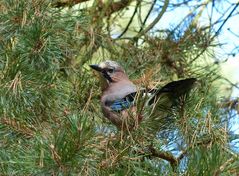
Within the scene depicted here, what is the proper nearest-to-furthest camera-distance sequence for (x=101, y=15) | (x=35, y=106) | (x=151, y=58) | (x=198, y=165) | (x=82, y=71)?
(x=198, y=165)
(x=35, y=106)
(x=82, y=71)
(x=151, y=58)
(x=101, y=15)

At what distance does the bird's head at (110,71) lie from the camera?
2365mm

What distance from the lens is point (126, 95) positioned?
212 cm

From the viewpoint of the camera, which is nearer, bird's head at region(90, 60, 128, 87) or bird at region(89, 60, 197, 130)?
bird at region(89, 60, 197, 130)

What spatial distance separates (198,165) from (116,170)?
18cm

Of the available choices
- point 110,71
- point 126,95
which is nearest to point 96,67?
point 110,71

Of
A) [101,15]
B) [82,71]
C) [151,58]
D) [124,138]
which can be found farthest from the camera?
[101,15]

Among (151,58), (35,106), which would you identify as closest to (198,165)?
(35,106)

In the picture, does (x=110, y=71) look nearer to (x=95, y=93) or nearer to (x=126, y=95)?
(x=95, y=93)

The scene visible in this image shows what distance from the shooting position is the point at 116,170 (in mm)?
1562

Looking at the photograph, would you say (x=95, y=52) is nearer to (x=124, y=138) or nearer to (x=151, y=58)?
(x=151, y=58)

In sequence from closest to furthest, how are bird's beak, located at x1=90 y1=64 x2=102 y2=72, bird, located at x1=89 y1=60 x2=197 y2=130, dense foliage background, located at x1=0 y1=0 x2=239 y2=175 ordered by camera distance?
dense foliage background, located at x1=0 y1=0 x2=239 y2=175 < bird, located at x1=89 y1=60 x2=197 y2=130 < bird's beak, located at x1=90 y1=64 x2=102 y2=72

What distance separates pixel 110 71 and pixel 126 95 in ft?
1.01

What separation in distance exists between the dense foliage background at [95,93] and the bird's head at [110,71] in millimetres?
33

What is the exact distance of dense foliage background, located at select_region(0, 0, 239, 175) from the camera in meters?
1.52
